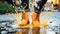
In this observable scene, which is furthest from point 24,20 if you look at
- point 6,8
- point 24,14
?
point 6,8

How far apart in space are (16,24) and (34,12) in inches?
8.1

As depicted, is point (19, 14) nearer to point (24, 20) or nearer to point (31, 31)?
point (24, 20)

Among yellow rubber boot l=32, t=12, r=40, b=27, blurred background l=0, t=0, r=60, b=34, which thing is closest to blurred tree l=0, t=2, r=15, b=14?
blurred background l=0, t=0, r=60, b=34

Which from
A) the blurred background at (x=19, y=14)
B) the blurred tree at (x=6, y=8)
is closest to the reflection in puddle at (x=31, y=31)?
the blurred background at (x=19, y=14)

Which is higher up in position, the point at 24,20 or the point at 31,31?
the point at 24,20

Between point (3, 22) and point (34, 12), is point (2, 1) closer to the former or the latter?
point (3, 22)

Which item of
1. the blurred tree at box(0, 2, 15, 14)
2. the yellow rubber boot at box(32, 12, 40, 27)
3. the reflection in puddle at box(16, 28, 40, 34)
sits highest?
the blurred tree at box(0, 2, 15, 14)

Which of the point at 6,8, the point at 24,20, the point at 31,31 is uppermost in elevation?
the point at 6,8

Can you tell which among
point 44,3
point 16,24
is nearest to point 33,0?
point 44,3

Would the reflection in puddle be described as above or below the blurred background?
below

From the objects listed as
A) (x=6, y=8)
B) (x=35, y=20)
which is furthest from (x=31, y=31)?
(x=6, y=8)

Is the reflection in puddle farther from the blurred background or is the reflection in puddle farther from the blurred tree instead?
the blurred tree

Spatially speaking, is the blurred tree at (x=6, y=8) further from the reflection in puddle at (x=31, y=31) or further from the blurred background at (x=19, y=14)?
the reflection in puddle at (x=31, y=31)

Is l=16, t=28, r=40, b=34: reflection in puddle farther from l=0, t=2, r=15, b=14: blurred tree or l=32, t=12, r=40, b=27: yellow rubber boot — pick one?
l=0, t=2, r=15, b=14: blurred tree
